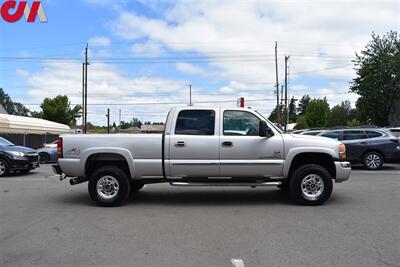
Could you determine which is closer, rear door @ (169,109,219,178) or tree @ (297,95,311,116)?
rear door @ (169,109,219,178)

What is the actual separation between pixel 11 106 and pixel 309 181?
426 ft

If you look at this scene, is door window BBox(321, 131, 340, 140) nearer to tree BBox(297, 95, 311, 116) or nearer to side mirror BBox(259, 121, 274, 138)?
side mirror BBox(259, 121, 274, 138)

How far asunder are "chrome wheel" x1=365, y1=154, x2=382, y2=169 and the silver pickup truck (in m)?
8.01

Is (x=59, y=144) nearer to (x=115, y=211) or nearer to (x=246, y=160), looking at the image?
(x=115, y=211)

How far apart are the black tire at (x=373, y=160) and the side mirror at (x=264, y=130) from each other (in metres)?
8.97

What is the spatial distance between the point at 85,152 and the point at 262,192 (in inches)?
169

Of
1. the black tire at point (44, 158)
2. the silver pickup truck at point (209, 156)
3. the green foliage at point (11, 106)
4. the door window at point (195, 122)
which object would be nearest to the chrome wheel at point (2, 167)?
the silver pickup truck at point (209, 156)

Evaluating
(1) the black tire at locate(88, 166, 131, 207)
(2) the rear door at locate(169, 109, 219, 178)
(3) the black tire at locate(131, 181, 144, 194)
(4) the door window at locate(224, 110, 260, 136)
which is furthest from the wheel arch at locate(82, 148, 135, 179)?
(4) the door window at locate(224, 110, 260, 136)

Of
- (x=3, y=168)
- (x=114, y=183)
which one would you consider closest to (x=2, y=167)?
(x=3, y=168)

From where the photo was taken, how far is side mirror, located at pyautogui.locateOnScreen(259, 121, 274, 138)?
27.0ft

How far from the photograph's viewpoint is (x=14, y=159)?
14.4 m

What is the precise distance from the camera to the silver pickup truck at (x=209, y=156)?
8.33m

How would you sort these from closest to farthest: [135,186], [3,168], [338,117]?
1. [135,186]
2. [3,168]
3. [338,117]

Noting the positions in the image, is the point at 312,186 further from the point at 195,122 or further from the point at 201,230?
the point at 201,230
